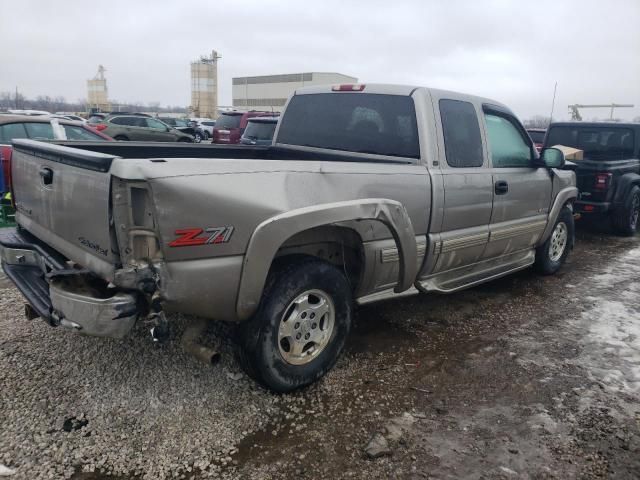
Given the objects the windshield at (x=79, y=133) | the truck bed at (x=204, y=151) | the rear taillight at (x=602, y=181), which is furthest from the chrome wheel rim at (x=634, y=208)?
the windshield at (x=79, y=133)

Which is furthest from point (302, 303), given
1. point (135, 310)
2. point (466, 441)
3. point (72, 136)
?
point (72, 136)

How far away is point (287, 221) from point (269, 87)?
76.5 m

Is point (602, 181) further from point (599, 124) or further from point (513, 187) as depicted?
point (513, 187)

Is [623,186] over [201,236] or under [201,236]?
under

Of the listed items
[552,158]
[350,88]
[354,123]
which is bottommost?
[552,158]

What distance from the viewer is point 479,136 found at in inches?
173

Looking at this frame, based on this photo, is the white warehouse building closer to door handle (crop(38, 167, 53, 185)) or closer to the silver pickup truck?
the silver pickup truck

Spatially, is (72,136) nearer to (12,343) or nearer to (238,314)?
(12,343)

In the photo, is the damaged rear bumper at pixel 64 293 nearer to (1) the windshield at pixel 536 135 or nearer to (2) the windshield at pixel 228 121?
(1) the windshield at pixel 536 135

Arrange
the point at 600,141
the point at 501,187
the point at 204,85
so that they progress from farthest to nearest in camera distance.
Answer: the point at 204,85, the point at 600,141, the point at 501,187

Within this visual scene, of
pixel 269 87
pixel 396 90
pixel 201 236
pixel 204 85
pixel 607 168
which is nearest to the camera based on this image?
pixel 201 236

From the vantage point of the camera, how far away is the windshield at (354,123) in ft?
13.0

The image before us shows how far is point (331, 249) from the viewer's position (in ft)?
11.8

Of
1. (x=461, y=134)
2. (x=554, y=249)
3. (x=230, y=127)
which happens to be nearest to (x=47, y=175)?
(x=461, y=134)
